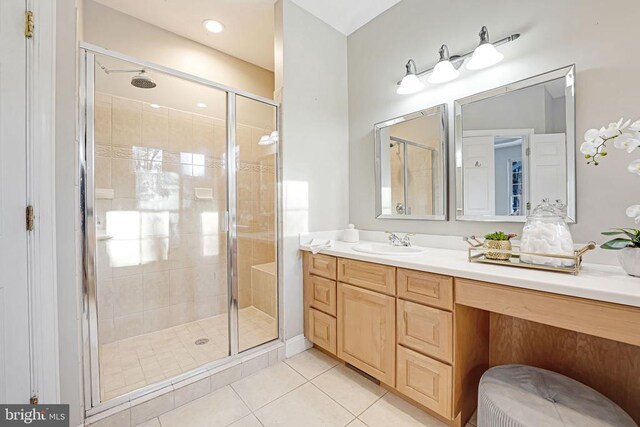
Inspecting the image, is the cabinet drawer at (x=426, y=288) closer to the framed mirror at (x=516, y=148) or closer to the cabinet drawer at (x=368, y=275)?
the cabinet drawer at (x=368, y=275)

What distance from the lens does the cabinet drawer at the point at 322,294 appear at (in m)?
1.89

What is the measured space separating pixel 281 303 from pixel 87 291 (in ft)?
3.93

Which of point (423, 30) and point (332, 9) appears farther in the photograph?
point (332, 9)

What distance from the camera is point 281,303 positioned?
2.07 meters

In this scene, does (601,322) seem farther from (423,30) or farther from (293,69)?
(293,69)

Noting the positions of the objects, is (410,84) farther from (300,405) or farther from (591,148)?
(300,405)

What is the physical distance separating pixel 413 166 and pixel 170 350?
238 centimetres

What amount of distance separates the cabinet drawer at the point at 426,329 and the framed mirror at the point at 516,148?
0.73m

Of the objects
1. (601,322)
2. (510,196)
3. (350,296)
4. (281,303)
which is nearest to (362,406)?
(350,296)

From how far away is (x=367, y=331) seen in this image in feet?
5.43

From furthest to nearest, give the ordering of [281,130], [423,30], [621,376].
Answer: [281,130]
[423,30]
[621,376]

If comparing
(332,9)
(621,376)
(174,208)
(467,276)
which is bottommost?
(621,376)

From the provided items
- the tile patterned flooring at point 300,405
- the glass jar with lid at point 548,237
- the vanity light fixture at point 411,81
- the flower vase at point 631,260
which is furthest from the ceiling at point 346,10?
the tile patterned flooring at point 300,405

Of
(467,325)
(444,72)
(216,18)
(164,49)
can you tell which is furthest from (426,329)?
(164,49)
